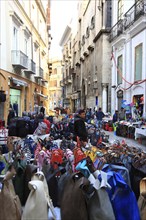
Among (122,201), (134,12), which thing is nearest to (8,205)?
(122,201)

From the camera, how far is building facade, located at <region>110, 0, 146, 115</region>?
1298 cm

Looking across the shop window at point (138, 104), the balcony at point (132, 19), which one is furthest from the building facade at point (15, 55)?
the shop window at point (138, 104)

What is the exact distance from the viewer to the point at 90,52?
83.3 feet

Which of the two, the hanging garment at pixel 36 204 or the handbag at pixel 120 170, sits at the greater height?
the handbag at pixel 120 170

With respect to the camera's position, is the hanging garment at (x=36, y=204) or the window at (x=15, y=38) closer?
the hanging garment at (x=36, y=204)

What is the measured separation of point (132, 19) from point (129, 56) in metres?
2.25

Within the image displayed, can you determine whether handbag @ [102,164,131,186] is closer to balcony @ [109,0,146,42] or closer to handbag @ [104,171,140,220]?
handbag @ [104,171,140,220]

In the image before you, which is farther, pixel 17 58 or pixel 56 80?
pixel 56 80

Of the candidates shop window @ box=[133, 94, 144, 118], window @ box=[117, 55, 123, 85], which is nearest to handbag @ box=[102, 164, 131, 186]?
shop window @ box=[133, 94, 144, 118]

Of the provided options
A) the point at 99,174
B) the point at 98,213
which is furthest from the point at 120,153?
the point at 98,213

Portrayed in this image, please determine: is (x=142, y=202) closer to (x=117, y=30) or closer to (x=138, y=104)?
(x=138, y=104)

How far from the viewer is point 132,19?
1436cm

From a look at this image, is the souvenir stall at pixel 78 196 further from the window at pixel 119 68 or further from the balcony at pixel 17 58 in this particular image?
the window at pixel 119 68

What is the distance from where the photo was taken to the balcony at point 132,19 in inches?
488
